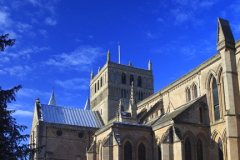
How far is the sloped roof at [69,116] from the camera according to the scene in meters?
53.1

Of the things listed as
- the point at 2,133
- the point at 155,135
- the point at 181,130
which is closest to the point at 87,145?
the point at 155,135

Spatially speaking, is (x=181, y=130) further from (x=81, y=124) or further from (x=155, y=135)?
(x=81, y=124)

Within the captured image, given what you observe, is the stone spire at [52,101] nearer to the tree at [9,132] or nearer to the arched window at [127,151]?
the arched window at [127,151]

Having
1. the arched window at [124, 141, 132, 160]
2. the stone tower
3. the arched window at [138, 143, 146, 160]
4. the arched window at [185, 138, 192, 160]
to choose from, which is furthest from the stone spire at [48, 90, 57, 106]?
the arched window at [185, 138, 192, 160]

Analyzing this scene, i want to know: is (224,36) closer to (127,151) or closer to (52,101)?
(127,151)

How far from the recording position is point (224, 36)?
74.4 feet

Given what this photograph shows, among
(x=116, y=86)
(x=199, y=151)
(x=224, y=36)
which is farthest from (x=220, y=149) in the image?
(x=116, y=86)

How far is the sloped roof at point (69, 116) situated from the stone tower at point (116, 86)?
2.17 meters

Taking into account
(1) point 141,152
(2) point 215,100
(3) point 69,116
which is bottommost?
(1) point 141,152

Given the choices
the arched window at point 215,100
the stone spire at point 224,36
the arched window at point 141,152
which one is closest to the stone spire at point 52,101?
the arched window at point 141,152

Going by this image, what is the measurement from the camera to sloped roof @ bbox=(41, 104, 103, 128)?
5306 cm

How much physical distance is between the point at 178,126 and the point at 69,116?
29.4 metres

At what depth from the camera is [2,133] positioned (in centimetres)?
1822

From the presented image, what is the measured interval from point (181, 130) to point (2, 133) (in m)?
17.7
